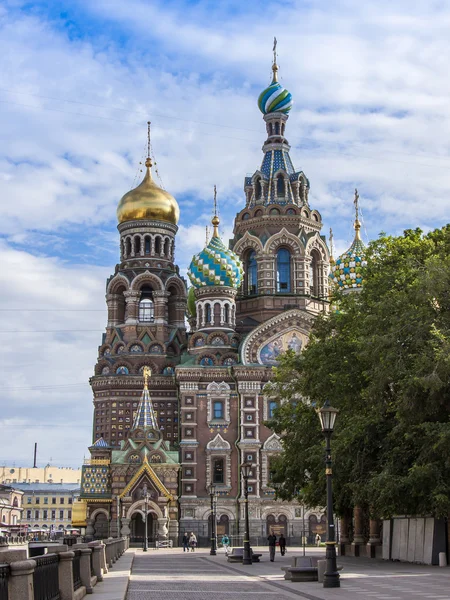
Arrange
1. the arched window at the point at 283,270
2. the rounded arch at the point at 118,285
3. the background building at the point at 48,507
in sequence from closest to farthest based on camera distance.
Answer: the arched window at the point at 283,270 → the rounded arch at the point at 118,285 → the background building at the point at 48,507

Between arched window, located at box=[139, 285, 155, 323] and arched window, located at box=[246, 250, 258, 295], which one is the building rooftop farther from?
arched window, located at box=[246, 250, 258, 295]

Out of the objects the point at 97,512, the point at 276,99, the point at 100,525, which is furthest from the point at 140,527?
the point at 276,99

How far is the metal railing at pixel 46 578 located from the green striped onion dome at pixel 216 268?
157ft

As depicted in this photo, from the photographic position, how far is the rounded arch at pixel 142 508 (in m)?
57.8

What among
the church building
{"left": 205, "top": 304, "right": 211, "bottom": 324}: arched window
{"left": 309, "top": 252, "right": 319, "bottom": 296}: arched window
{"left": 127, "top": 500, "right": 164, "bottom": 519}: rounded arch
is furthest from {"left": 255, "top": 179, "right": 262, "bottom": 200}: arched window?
{"left": 127, "top": 500, "right": 164, "bottom": 519}: rounded arch

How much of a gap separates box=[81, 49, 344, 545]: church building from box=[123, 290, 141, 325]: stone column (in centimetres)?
9

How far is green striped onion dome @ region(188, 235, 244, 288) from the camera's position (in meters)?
62.5

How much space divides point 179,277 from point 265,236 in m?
6.94

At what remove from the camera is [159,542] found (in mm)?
55750

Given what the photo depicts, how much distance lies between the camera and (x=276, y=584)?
74.8ft

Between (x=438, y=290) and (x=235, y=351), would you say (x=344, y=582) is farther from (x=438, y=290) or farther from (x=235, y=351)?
(x=235, y=351)

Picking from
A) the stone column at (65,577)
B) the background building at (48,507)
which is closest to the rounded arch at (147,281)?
the stone column at (65,577)

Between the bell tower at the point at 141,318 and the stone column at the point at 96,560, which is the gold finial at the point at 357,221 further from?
the stone column at the point at 96,560

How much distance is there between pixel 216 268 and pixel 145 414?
10.6 meters
